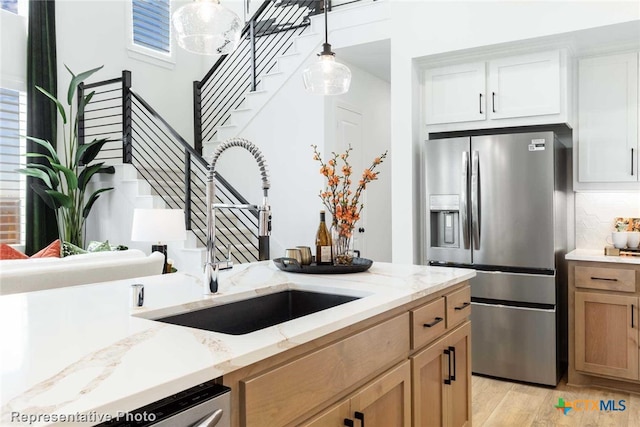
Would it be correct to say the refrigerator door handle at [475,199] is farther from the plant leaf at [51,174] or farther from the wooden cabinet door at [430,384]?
the plant leaf at [51,174]

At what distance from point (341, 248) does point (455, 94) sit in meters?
2.26

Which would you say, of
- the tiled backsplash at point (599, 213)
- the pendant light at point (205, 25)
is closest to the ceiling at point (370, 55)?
the tiled backsplash at point (599, 213)

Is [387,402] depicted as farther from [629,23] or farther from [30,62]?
[30,62]

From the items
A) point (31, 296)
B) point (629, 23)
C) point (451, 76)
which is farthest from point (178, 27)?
point (629, 23)

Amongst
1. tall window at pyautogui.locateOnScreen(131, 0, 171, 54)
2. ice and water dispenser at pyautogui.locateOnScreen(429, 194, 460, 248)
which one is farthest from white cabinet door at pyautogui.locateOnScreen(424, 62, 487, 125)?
tall window at pyautogui.locateOnScreen(131, 0, 171, 54)

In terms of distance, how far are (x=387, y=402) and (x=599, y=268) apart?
252 cm

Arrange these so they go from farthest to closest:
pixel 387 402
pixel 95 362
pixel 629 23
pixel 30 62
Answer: pixel 30 62
pixel 629 23
pixel 387 402
pixel 95 362

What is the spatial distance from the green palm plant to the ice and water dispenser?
11.3ft

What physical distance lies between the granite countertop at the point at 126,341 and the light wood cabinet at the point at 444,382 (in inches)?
11.3

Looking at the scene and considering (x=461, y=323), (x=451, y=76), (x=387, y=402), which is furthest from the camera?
(x=451, y=76)

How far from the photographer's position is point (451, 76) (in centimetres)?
407

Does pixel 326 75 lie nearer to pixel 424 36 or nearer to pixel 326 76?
pixel 326 76

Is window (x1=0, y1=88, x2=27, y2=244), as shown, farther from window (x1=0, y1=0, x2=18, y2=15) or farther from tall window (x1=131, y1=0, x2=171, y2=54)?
tall window (x1=131, y1=0, x2=171, y2=54)

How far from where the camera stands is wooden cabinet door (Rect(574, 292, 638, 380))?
3365 millimetres
